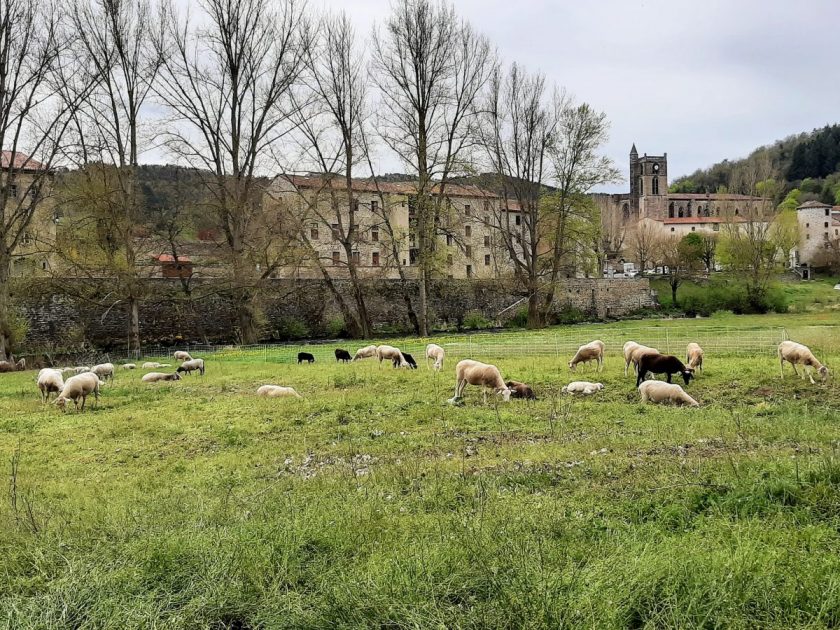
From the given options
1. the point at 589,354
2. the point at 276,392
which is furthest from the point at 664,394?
the point at 276,392

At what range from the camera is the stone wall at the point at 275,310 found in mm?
37750

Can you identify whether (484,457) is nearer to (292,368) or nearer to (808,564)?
(808,564)

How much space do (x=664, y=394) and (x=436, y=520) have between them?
8246 millimetres

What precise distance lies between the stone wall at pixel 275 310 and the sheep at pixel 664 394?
31.7 m

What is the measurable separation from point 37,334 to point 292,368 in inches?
924

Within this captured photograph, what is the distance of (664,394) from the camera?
12.6 metres

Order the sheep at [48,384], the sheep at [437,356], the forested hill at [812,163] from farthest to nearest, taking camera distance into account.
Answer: the forested hill at [812,163]
the sheep at [437,356]
the sheep at [48,384]

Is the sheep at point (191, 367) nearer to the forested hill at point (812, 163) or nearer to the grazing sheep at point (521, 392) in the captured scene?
the grazing sheep at point (521, 392)

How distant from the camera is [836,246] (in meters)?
83.2

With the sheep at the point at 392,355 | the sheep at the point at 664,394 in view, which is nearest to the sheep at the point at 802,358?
the sheep at the point at 664,394

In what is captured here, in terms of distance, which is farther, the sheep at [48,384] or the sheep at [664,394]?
the sheep at [48,384]

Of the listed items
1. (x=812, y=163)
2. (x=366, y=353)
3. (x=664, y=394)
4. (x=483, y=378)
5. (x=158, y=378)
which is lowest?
(x=366, y=353)

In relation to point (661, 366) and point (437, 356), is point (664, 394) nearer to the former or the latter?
point (661, 366)

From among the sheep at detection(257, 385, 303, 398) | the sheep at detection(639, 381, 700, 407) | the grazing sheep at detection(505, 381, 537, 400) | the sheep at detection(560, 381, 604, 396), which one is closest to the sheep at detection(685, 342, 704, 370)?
the sheep at detection(560, 381, 604, 396)
